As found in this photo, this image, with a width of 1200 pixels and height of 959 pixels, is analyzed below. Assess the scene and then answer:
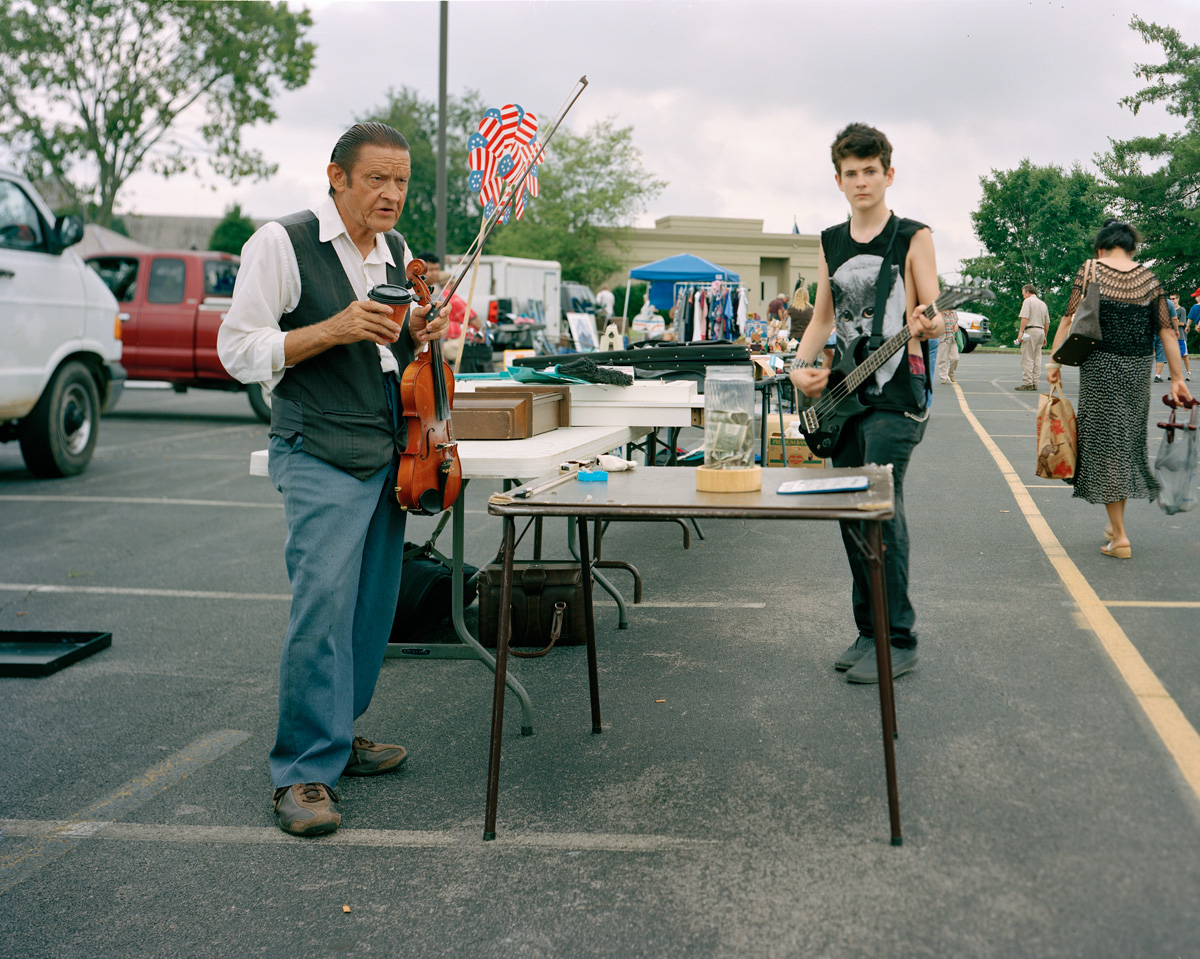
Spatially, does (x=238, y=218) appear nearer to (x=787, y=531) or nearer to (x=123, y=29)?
(x=123, y=29)

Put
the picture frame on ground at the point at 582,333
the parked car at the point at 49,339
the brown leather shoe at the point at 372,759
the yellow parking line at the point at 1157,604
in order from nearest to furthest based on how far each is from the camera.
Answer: the brown leather shoe at the point at 372,759, the yellow parking line at the point at 1157,604, the parked car at the point at 49,339, the picture frame on ground at the point at 582,333

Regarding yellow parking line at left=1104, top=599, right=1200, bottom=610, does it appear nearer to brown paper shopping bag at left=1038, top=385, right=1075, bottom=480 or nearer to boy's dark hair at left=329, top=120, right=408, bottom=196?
brown paper shopping bag at left=1038, top=385, right=1075, bottom=480

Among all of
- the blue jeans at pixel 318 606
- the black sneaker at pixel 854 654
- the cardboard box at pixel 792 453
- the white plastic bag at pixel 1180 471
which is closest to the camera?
the blue jeans at pixel 318 606

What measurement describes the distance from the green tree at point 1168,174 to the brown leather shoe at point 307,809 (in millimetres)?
37438

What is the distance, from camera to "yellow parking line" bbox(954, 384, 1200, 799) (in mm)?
3703

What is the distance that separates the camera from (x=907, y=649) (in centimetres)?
459

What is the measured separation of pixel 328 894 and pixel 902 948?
4.66ft

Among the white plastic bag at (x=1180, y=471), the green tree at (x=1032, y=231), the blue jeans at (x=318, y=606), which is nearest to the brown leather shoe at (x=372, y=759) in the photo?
the blue jeans at (x=318, y=606)

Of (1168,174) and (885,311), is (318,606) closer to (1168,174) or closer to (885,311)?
(885,311)

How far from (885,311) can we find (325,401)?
2.26m

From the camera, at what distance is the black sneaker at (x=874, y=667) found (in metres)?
4.48

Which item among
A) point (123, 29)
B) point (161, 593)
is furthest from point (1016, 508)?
point (123, 29)

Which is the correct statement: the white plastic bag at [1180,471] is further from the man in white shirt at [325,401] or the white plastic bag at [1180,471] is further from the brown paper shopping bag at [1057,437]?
the man in white shirt at [325,401]

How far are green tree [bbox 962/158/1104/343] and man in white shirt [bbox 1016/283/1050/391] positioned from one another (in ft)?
52.9
